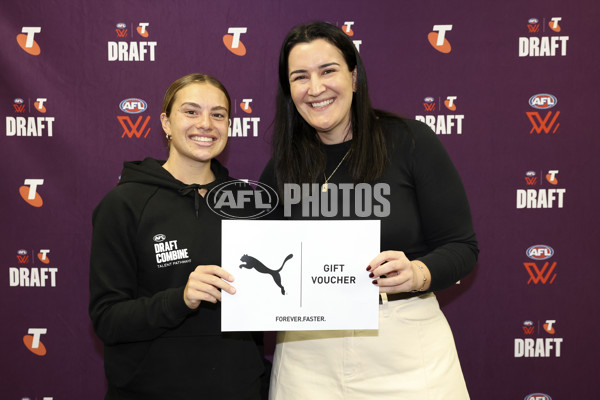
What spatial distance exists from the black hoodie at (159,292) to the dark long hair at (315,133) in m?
0.33

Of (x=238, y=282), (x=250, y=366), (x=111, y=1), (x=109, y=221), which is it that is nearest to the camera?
(x=238, y=282)

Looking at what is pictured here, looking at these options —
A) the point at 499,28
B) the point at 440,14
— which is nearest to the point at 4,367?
the point at 440,14

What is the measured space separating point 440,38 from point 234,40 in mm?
988

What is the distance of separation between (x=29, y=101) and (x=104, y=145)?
0.41m

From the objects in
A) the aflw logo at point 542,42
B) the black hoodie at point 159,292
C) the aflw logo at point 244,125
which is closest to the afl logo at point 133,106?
the aflw logo at point 244,125

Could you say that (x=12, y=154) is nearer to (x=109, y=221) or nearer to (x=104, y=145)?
(x=104, y=145)

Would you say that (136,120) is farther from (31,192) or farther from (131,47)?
(31,192)

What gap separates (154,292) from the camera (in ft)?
4.87

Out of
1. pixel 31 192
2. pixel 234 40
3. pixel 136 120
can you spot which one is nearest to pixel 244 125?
pixel 234 40

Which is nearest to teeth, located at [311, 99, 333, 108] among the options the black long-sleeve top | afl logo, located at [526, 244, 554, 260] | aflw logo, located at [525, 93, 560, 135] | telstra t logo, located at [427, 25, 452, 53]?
the black long-sleeve top

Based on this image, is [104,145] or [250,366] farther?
[104,145]

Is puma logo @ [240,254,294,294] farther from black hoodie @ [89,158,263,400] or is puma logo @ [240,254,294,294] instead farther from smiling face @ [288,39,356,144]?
smiling face @ [288,39,356,144]

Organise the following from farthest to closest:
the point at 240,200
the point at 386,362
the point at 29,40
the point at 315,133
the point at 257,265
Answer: the point at 29,40 → the point at 315,133 → the point at 240,200 → the point at 386,362 → the point at 257,265

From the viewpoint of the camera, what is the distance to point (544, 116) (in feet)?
7.63
